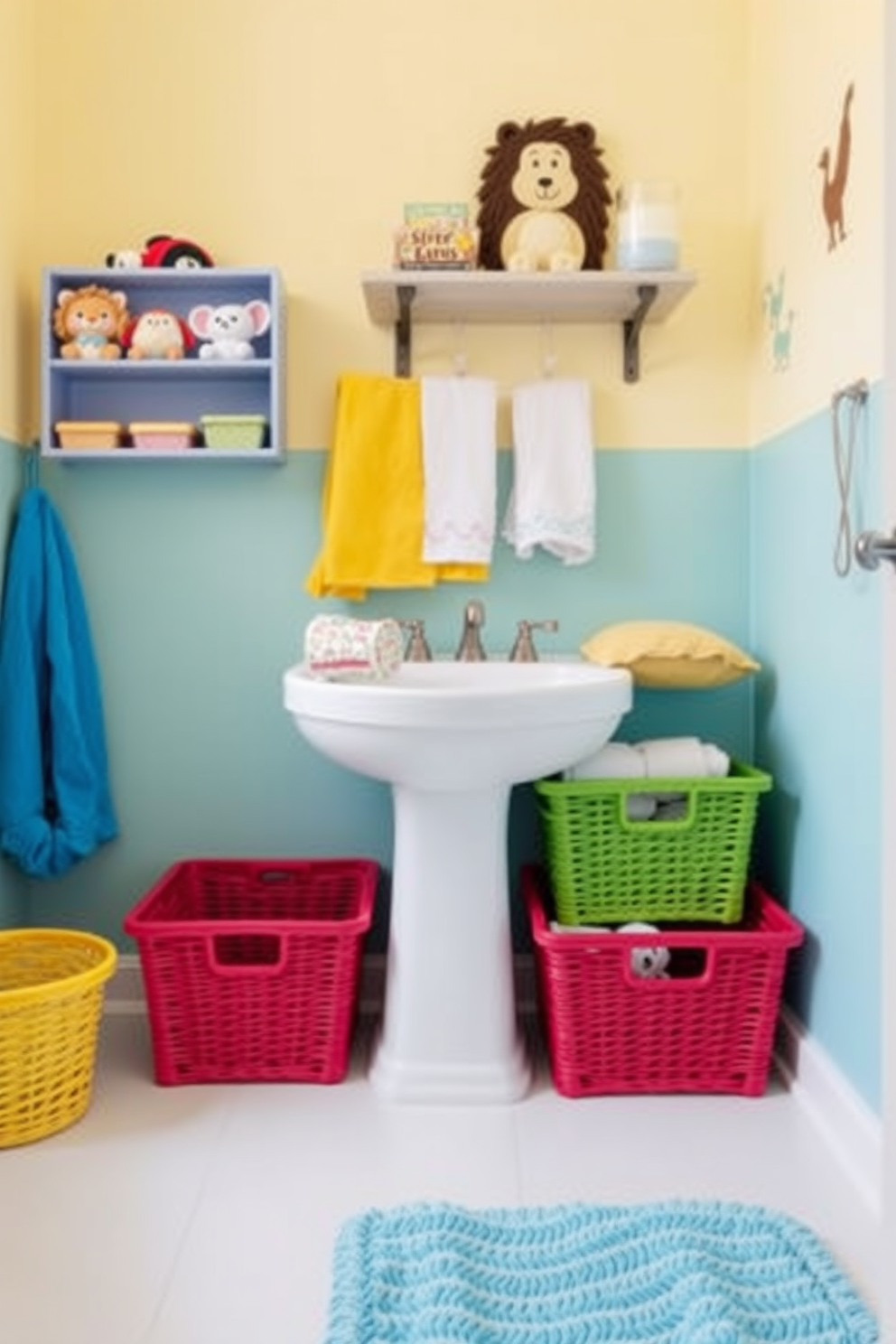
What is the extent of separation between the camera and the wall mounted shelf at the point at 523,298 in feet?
6.60

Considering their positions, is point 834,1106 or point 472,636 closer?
point 834,1106

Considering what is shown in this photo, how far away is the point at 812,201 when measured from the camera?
6.07 feet

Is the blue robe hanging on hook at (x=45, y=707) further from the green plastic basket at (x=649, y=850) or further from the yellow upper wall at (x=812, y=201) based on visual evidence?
the yellow upper wall at (x=812, y=201)

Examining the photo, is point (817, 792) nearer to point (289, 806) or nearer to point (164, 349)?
point (289, 806)

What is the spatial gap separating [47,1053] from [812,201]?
1.84 meters

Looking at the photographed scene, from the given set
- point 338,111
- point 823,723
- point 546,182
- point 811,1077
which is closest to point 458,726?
point 823,723

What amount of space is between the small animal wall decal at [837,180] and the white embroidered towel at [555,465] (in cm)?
55

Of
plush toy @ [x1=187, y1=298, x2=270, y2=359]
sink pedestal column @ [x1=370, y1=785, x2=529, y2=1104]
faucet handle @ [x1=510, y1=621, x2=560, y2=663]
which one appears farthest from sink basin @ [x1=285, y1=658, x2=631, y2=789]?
plush toy @ [x1=187, y1=298, x2=270, y2=359]

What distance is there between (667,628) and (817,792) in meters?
0.38

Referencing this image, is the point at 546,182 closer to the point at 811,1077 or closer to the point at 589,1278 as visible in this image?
the point at 811,1077

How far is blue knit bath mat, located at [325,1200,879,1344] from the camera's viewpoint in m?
1.21

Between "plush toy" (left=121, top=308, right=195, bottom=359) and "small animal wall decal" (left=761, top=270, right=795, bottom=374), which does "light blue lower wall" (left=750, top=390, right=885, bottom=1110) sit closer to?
"small animal wall decal" (left=761, top=270, right=795, bottom=374)

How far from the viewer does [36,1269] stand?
1357mm

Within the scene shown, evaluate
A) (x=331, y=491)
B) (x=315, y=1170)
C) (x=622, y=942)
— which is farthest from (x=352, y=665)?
(x=315, y=1170)
